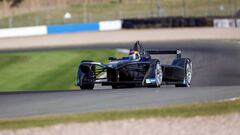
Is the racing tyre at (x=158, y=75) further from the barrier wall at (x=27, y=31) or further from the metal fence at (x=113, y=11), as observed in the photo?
the metal fence at (x=113, y=11)

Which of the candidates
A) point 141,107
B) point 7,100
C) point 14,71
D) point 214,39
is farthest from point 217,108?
point 214,39

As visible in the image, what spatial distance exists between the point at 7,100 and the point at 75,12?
57.4 metres

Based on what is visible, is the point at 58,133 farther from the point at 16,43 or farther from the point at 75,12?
the point at 75,12

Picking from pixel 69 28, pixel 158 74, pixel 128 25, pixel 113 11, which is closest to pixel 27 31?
pixel 69 28

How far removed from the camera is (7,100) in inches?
484

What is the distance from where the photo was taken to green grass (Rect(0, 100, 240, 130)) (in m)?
10.0

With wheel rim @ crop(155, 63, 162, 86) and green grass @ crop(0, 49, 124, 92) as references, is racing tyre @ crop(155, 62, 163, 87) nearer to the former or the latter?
wheel rim @ crop(155, 63, 162, 86)

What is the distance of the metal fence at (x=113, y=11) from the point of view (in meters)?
61.1

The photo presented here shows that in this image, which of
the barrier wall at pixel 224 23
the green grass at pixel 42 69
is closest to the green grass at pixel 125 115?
the green grass at pixel 42 69

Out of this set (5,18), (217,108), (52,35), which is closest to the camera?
(217,108)

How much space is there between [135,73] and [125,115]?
16.7ft

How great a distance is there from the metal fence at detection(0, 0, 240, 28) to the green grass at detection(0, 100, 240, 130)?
1834 inches

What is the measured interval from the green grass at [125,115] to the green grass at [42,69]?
9710mm

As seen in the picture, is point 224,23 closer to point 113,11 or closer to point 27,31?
point 27,31
